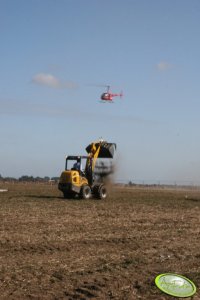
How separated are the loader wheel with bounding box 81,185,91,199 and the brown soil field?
9.57 m

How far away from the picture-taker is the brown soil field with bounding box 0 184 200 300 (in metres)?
7.77

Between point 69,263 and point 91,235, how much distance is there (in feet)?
11.4

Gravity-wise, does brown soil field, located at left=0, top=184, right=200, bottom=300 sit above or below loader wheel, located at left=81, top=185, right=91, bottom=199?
below

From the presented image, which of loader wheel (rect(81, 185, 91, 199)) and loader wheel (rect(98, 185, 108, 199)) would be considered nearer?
loader wheel (rect(81, 185, 91, 199))

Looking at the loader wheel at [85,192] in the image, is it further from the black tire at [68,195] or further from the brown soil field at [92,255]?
the brown soil field at [92,255]

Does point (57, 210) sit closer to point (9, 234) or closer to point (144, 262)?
point (9, 234)

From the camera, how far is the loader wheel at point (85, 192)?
26938mm

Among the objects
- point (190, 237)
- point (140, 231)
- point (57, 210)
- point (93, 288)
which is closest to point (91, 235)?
point (140, 231)

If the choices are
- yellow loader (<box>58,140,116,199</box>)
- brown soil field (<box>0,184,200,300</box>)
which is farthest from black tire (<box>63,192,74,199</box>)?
brown soil field (<box>0,184,200,300</box>)

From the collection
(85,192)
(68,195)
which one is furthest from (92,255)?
(68,195)

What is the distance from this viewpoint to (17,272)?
8.59m

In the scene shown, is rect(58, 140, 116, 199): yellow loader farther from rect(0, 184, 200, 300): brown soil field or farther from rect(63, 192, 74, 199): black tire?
rect(0, 184, 200, 300): brown soil field

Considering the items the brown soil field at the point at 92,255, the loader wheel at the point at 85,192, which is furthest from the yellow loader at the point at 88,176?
the brown soil field at the point at 92,255

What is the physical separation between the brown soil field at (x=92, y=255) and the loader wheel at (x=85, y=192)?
9.57 meters
